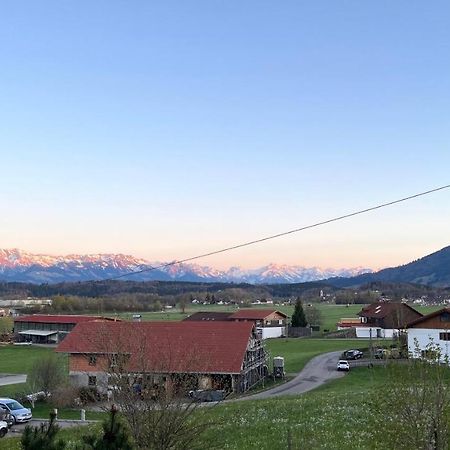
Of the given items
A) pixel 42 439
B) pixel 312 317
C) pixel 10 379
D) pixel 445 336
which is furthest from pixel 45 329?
pixel 42 439

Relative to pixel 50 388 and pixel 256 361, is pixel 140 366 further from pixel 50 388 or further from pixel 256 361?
pixel 256 361

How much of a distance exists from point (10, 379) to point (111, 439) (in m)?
50.6

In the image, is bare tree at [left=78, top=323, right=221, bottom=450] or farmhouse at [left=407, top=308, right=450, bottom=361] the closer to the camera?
bare tree at [left=78, top=323, right=221, bottom=450]

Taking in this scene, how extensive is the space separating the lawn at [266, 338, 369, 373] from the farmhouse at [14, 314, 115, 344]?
3555 cm

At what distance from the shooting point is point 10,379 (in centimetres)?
5584

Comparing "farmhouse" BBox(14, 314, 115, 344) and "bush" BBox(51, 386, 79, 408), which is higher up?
"farmhouse" BBox(14, 314, 115, 344)

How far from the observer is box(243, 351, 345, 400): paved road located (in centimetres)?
4291

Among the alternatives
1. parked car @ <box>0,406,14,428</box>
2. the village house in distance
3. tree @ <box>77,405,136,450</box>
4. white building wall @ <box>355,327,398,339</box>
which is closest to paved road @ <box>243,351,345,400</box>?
parked car @ <box>0,406,14,428</box>

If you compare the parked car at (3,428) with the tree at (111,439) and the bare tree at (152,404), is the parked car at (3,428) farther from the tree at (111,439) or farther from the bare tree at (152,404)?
the tree at (111,439)

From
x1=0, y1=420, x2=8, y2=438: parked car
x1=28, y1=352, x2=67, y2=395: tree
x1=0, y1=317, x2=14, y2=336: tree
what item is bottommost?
x1=0, y1=420, x2=8, y2=438: parked car

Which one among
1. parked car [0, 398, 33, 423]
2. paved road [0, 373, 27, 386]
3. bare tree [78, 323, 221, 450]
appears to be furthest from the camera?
paved road [0, 373, 27, 386]

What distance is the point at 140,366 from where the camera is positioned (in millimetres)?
15336

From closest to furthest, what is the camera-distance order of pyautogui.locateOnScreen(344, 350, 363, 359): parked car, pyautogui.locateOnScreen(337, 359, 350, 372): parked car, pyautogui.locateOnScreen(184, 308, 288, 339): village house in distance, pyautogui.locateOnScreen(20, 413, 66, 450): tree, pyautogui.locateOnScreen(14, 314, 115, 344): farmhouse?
pyautogui.locateOnScreen(20, 413, 66, 450): tree < pyautogui.locateOnScreen(337, 359, 350, 372): parked car < pyautogui.locateOnScreen(344, 350, 363, 359): parked car < pyautogui.locateOnScreen(184, 308, 288, 339): village house in distance < pyautogui.locateOnScreen(14, 314, 115, 344): farmhouse

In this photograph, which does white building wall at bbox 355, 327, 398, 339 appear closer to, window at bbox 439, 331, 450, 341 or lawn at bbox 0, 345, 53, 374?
window at bbox 439, 331, 450, 341
